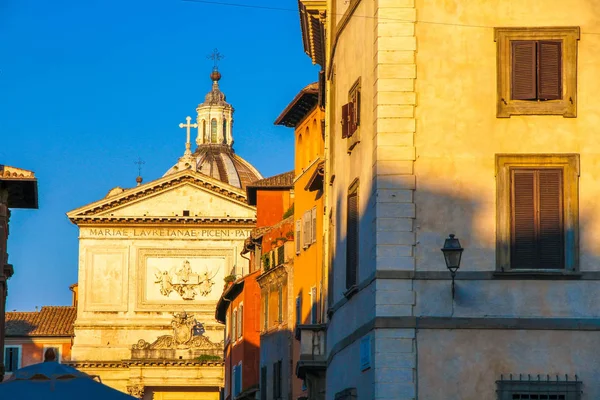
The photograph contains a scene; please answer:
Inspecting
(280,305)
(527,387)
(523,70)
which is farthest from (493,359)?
(280,305)

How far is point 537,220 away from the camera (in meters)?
20.2

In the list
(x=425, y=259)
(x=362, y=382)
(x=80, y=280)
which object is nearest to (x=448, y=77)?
(x=425, y=259)

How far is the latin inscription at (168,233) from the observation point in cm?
8825

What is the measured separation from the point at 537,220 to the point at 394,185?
5.75ft

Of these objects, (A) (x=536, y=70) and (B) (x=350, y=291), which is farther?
(B) (x=350, y=291)

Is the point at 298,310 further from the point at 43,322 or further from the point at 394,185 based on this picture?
the point at 43,322

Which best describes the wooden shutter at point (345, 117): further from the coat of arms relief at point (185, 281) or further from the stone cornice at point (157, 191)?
the coat of arms relief at point (185, 281)

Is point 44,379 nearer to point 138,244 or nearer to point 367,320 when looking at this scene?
point 367,320

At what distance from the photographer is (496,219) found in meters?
20.2

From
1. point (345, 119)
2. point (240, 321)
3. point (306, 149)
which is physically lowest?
point (240, 321)

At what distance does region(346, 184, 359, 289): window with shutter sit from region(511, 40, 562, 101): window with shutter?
3073 millimetres

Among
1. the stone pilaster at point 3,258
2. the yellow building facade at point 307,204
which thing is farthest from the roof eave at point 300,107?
the stone pilaster at point 3,258

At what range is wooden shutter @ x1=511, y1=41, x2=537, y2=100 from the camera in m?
20.4

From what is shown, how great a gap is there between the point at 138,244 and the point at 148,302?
3087 mm
